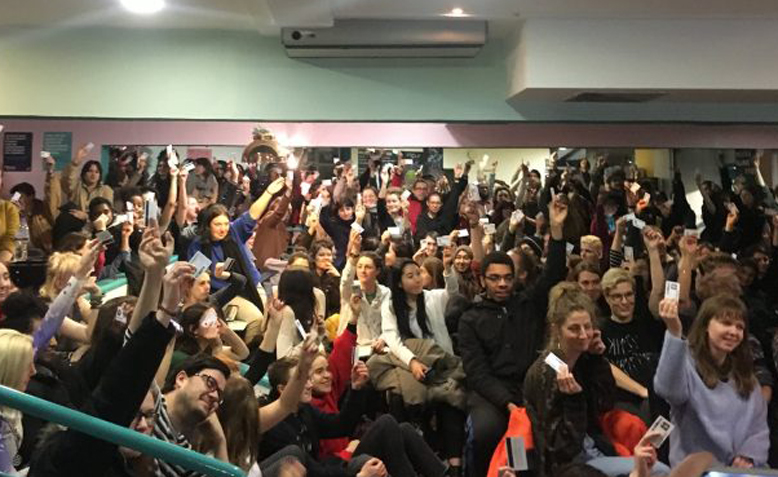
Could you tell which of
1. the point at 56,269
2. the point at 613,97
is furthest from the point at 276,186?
the point at 613,97

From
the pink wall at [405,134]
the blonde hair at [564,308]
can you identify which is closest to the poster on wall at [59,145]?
the pink wall at [405,134]

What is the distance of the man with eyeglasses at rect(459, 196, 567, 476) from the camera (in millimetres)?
3705

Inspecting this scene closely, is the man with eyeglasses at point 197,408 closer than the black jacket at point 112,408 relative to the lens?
No

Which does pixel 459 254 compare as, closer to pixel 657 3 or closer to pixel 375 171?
pixel 375 171

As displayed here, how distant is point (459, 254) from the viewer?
5.12 metres

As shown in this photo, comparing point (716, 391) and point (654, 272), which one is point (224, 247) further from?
point (716, 391)

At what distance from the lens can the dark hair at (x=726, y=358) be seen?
3.02m

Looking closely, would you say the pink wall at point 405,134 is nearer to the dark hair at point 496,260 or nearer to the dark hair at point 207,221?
the dark hair at point 207,221

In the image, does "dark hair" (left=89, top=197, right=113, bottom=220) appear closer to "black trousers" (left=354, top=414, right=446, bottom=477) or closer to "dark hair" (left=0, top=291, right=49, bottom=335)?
"dark hair" (left=0, top=291, right=49, bottom=335)

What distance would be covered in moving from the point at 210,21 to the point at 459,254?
2.40 meters

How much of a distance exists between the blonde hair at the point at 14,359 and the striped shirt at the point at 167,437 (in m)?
0.42

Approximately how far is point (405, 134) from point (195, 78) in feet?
5.39

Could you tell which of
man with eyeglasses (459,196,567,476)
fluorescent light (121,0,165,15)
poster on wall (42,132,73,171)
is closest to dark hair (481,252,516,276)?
man with eyeglasses (459,196,567,476)

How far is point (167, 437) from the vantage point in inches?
93.4
